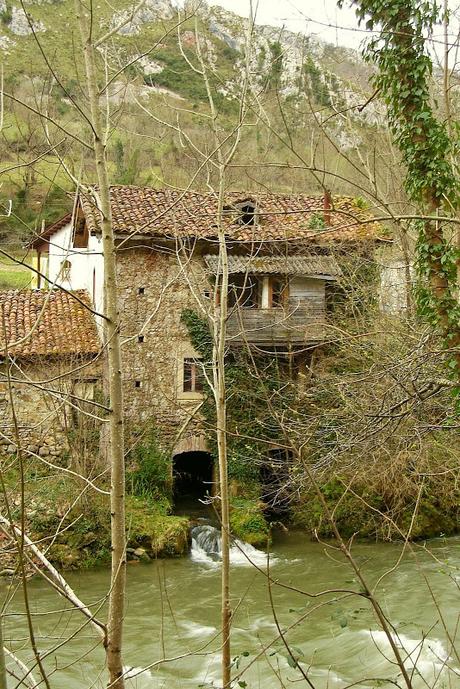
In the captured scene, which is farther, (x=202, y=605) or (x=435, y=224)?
(x=202, y=605)

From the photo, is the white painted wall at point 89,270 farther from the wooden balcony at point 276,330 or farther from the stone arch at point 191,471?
the stone arch at point 191,471

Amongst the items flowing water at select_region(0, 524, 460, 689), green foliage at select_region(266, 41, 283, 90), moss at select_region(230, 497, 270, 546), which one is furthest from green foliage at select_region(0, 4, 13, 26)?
green foliage at select_region(266, 41, 283, 90)

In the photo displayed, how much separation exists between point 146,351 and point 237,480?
373 centimetres

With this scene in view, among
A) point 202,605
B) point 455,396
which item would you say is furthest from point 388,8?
point 202,605

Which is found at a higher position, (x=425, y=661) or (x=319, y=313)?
(x=319, y=313)

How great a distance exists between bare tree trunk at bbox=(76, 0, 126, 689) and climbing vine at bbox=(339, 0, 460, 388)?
4.05 metres

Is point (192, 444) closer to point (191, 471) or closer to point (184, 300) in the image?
→ point (191, 471)

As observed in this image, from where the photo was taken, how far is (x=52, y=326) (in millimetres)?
16359

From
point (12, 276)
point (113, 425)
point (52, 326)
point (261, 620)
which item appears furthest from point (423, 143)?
point (12, 276)

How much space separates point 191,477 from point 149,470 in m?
3.01

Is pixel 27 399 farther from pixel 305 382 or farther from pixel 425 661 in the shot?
pixel 425 661

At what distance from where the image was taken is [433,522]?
48.4 ft

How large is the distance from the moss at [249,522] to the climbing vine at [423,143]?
8.26 metres

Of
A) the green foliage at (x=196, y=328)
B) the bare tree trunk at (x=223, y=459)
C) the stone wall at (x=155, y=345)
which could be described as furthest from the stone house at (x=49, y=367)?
the bare tree trunk at (x=223, y=459)
